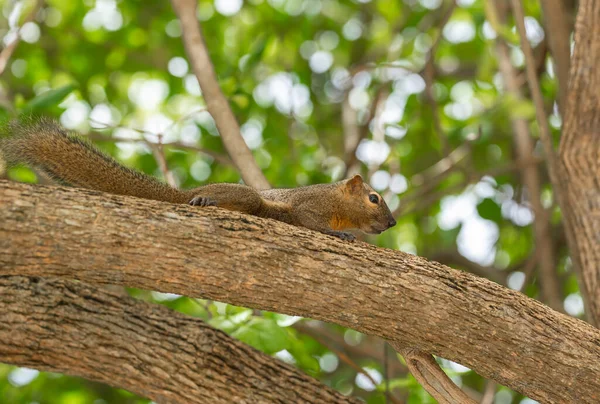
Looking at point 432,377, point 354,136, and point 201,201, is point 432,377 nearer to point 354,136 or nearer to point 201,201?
point 201,201

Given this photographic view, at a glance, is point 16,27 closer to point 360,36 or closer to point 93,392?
point 93,392

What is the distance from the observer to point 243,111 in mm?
5879

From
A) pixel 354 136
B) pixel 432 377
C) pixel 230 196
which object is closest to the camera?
pixel 432 377

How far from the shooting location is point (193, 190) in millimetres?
4148

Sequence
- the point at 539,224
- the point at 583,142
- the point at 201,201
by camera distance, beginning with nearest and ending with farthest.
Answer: the point at 201,201, the point at 583,142, the point at 539,224

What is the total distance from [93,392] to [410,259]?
4727 millimetres

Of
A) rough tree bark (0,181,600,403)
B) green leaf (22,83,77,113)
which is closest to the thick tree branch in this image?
green leaf (22,83,77,113)

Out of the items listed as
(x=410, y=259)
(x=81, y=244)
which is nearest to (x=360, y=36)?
(x=410, y=259)

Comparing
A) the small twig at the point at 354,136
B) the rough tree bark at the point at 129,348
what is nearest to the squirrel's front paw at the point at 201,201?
the rough tree bark at the point at 129,348

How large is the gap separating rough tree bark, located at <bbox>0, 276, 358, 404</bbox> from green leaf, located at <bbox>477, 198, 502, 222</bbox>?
351 cm

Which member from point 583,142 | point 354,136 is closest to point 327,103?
point 354,136

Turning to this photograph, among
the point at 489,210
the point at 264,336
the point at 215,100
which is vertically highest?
the point at 489,210

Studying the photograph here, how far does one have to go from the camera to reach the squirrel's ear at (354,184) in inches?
192

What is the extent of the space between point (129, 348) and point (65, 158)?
0.91 metres
